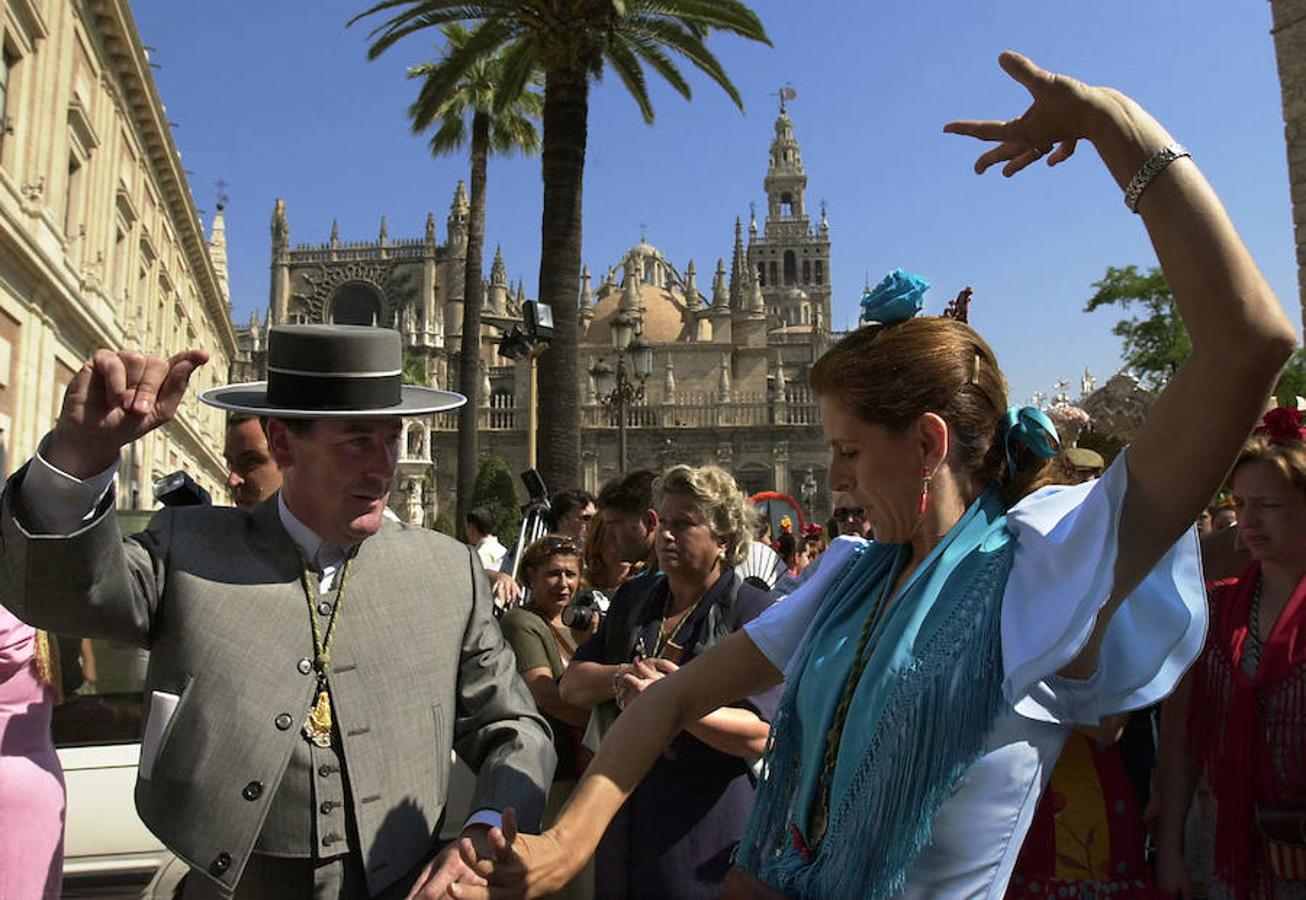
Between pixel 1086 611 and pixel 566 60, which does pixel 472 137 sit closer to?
pixel 566 60

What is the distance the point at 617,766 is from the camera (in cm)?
188

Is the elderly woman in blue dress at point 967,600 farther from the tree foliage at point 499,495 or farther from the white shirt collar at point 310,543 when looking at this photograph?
the tree foliage at point 499,495

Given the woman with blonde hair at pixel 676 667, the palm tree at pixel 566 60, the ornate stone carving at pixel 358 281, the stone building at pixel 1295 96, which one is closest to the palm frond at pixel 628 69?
the palm tree at pixel 566 60

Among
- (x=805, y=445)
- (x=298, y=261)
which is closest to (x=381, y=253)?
(x=298, y=261)

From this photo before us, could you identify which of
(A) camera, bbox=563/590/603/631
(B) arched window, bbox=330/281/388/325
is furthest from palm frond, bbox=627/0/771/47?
(B) arched window, bbox=330/281/388/325

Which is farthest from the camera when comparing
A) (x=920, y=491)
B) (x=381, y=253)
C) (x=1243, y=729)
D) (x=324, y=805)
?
(x=381, y=253)

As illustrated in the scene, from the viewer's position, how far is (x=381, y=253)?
249 feet

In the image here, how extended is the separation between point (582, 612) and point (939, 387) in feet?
9.77

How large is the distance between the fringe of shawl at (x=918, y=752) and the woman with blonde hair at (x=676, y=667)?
0.77 meters

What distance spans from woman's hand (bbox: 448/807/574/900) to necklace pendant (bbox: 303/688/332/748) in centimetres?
69

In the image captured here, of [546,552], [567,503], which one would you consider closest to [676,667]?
[546,552]

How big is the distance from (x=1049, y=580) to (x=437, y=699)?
143 centimetres

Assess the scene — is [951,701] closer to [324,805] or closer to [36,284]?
[324,805]

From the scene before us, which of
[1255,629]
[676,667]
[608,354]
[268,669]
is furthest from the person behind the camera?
[608,354]
